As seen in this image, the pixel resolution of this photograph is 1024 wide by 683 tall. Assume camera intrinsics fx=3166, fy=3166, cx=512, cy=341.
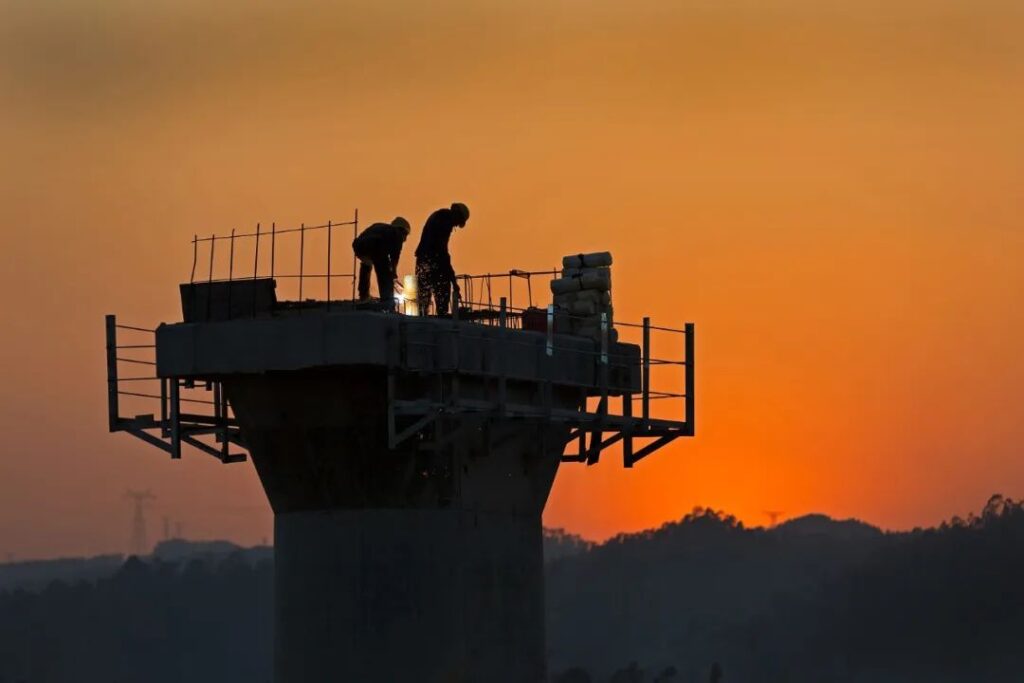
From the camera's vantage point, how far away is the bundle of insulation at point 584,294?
5281 centimetres

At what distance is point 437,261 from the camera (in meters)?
51.5

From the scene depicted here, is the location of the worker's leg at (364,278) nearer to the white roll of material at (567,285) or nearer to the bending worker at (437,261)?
the bending worker at (437,261)

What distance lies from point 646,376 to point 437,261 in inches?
162

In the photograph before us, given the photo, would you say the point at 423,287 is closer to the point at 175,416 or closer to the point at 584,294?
the point at 584,294

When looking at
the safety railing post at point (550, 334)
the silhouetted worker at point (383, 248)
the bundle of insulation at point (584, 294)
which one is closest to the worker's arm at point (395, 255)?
the silhouetted worker at point (383, 248)

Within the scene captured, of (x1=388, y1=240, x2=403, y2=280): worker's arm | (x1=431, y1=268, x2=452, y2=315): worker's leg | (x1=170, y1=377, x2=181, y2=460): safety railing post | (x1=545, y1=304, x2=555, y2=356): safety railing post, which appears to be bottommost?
(x1=170, y1=377, x2=181, y2=460): safety railing post

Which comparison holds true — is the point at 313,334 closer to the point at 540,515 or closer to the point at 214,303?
the point at 214,303

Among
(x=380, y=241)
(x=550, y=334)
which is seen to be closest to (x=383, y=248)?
(x=380, y=241)

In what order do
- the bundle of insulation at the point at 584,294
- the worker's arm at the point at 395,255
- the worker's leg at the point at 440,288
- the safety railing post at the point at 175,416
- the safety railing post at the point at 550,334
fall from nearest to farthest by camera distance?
the safety railing post at the point at 175,416, the worker's arm at the point at 395,255, the safety railing post at the point at 550,334, the worker's leg at the point at 440,288, the bundle of insulation at the point at 584,294

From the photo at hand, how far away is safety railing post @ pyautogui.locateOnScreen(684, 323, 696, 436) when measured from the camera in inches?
2066

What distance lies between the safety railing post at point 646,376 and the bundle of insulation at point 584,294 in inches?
31.1

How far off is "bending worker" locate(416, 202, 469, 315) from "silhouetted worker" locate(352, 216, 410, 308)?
3.55 feet

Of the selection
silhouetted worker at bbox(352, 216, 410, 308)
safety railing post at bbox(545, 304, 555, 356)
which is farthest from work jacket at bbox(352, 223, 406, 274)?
safety railing post at bbox(545, 304, 555, 356)

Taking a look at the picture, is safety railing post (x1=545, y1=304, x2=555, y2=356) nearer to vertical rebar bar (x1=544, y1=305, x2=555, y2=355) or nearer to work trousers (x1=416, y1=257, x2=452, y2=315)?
vertical rebar bar (x1=544, y1=305, x2=555, y2=355)
